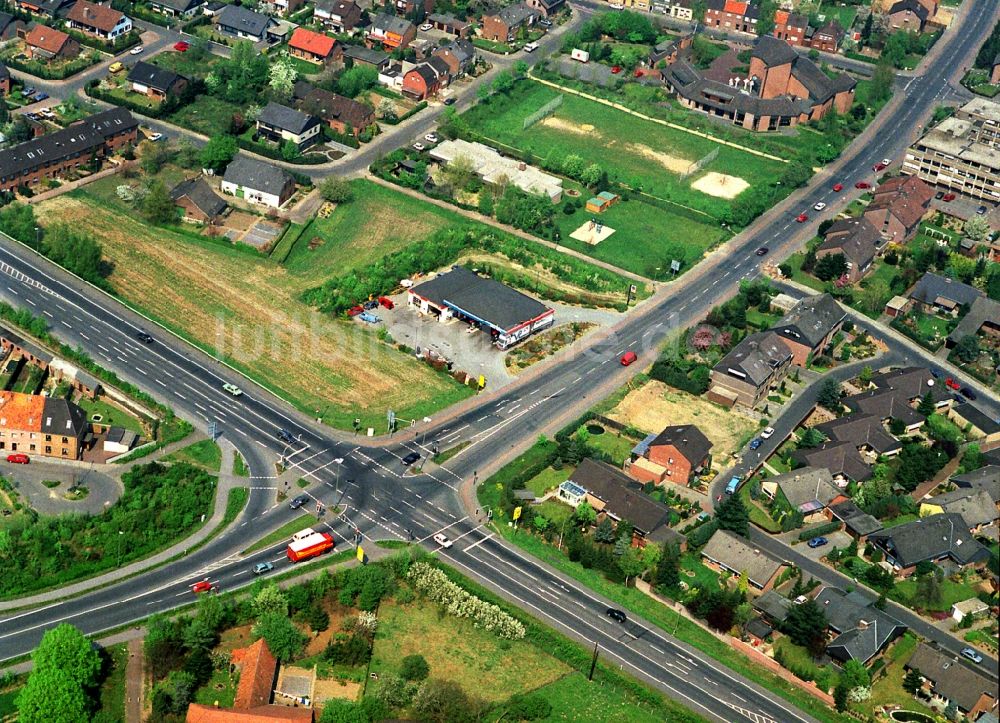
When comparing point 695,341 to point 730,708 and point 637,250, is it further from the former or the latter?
point 730,708

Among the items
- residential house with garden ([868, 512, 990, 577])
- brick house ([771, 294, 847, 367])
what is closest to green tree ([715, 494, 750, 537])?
residential house with garden ([868, 512, 990, 577])

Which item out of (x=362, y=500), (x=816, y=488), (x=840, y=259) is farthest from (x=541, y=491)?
(x=840, y=259)

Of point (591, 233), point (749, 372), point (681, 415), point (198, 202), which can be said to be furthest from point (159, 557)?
point (591, 233)

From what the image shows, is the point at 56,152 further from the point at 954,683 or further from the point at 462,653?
the point at 954,683

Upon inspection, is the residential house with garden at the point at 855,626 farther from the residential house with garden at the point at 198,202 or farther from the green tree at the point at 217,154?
the green tree at the point at 217,154

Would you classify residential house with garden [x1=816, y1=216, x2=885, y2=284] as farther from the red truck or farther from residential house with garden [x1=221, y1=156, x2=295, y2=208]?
the red truck

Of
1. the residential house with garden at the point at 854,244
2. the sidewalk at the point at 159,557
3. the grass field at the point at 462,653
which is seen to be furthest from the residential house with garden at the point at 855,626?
the residential house with garden at the point at 854,244
